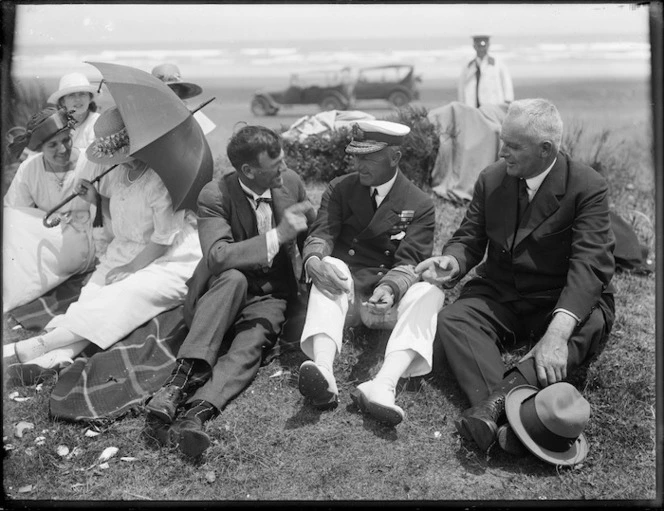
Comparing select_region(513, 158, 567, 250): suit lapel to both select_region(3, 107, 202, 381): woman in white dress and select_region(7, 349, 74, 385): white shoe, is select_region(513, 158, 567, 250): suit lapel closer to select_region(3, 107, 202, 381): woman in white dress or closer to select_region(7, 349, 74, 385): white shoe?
select_region(3, 107, 202, 381): woman in white dress

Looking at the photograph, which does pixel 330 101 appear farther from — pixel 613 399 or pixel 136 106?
pixel 613 399

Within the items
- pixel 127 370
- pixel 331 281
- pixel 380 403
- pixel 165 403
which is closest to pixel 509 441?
pixel 380 403

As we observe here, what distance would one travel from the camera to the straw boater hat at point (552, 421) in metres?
3.74

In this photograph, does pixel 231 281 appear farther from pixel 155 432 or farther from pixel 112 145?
pixel 112 145

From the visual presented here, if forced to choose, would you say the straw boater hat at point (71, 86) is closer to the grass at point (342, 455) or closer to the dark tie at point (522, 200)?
the grass at point (342, 455)

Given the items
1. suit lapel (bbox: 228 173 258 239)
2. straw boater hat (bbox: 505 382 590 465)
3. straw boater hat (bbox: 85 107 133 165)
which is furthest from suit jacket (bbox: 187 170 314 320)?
straw boater hat (bbox: 505 382 590 465)

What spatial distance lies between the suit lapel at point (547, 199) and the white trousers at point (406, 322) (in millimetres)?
702

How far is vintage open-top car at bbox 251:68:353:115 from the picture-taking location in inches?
497

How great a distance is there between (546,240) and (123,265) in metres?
3.00

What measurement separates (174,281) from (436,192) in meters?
3.59

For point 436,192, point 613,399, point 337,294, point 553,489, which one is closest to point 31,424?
point 337,294

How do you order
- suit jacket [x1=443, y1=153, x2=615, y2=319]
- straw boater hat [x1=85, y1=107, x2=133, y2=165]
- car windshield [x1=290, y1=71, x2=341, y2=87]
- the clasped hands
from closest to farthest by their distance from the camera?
suit jacket [x1=443, y1=153, x2=615, y2=319]
the clasped hands
straw boater hat [x1=85, y1=107, x2=133, y2=165]
car windshield [x1=290, y1=71, x2=341, y2=87]

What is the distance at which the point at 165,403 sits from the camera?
13.5ft

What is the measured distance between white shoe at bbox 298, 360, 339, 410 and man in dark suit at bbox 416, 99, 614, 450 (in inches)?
30.4
